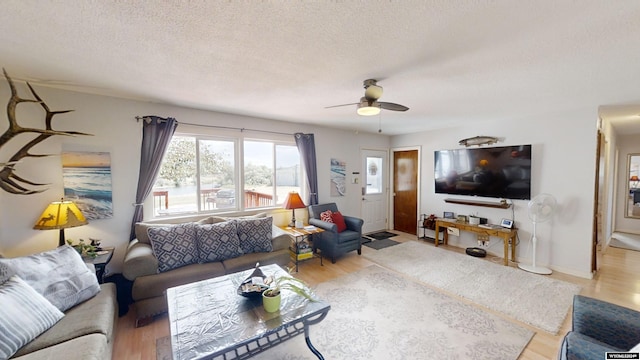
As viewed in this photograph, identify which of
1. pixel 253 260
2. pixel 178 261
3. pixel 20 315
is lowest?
pixel 253 260

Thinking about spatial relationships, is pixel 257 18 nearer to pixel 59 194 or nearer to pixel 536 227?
pixel 59 194

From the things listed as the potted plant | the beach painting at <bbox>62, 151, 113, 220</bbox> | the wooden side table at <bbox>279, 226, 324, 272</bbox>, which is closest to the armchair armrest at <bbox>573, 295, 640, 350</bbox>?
the potted plant

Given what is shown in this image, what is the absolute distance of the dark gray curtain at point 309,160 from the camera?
4.40 metres

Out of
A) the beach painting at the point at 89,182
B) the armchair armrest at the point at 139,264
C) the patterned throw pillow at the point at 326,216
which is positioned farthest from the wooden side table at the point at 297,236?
the beach painting at the point at 89,182

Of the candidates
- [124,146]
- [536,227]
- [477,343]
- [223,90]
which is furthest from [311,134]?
[536,227]

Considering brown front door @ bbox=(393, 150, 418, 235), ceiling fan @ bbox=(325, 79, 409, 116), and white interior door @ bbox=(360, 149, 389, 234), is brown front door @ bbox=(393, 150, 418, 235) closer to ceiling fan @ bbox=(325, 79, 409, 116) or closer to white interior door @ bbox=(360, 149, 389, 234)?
white interior door @ bbox=(360, 149, 389, 234)

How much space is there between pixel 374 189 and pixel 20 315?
5.41 meters

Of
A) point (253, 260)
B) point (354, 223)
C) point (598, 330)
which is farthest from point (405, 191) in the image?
point (598, 330)

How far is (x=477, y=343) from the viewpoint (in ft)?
6.99

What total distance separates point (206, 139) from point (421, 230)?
467cm

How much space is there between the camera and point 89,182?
2.77 m

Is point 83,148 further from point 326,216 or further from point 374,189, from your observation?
point 374,189

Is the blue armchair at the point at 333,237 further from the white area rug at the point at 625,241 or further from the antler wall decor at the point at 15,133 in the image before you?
the white area rug at the point at 625,241

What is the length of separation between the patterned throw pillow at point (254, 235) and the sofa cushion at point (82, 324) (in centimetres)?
136
